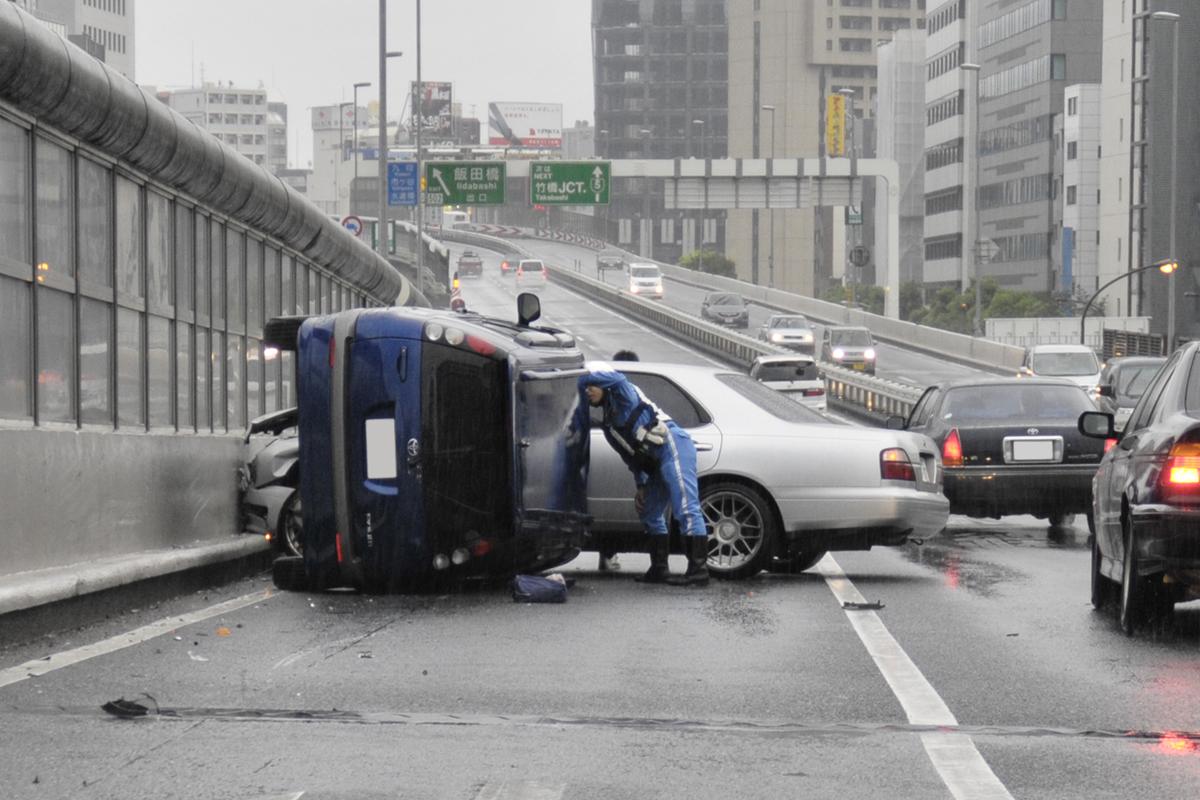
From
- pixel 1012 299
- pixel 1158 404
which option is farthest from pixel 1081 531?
pixel 1012 299

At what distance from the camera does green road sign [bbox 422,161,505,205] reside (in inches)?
2876

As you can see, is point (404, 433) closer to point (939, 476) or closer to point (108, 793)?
point (939, 476)

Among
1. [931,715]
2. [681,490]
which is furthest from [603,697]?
[681,490]

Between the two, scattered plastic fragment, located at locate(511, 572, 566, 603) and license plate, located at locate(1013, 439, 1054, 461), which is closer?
scattered plastic fragment, located at locate(511, 572, 566, 603)

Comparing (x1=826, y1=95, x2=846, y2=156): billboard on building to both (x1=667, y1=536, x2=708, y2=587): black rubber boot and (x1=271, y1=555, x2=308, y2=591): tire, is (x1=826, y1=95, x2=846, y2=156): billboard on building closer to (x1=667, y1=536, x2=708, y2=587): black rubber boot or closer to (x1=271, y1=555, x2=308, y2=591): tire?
(x1=667, y1=536, x2=708, y2=587): black rubber boot

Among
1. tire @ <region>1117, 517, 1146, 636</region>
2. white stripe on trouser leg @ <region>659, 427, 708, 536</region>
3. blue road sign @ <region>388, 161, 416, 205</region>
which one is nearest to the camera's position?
tire @ <region>1117, 517, 1146, 636</region>

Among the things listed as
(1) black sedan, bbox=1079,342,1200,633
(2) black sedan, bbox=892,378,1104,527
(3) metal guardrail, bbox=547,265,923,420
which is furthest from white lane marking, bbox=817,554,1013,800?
(3) metal guardrail, bbox=547,265,923,420

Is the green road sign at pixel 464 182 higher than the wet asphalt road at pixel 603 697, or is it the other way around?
the green road sign at pixel 464 182

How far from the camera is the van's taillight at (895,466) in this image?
14.1m

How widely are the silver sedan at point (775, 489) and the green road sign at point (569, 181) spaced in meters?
63.6

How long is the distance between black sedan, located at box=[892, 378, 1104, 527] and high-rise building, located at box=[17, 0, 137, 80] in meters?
159

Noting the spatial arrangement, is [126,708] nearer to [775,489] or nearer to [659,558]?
[659,558]

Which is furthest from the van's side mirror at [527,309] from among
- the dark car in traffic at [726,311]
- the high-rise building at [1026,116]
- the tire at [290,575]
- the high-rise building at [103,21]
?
the high-rise building at [103,21]

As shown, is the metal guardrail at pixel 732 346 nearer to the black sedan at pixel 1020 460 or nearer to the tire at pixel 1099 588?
the black sedan at pixel 1020 460
